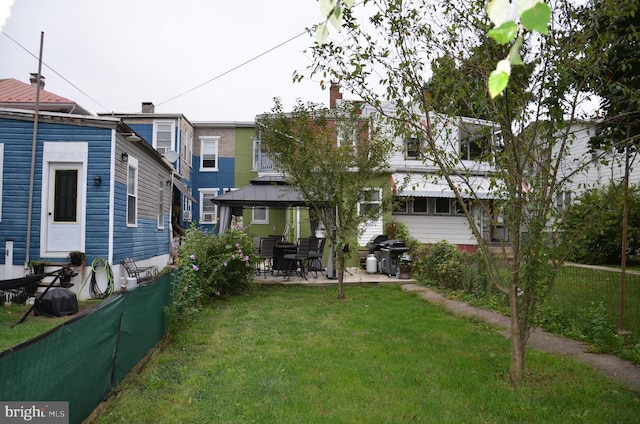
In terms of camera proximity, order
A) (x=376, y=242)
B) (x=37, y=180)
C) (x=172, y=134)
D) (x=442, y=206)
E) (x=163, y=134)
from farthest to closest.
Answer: (x=163, y=134) → (x=172, y=134) → (x=442, y=206) → (x=376, y=242) → (x=37, y=180)

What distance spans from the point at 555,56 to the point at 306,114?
643cm

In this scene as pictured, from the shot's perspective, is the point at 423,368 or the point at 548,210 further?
the point at 423,368

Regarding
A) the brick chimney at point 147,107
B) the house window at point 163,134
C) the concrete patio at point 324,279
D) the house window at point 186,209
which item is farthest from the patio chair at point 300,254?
the brick chimney at point 147,107

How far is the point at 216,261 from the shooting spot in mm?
9344

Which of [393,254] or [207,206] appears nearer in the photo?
[393,254]

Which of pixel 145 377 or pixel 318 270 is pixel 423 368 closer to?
pixel 145 377

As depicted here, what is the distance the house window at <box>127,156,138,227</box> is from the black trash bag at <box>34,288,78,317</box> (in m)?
3.55

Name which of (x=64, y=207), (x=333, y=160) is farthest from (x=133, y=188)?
(x=333, y=160)

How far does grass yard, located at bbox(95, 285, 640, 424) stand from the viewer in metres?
3.80

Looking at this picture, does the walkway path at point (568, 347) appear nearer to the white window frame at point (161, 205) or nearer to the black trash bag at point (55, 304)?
the black trash bag at point (55, 304)

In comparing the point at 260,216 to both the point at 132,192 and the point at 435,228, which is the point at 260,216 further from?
the point at 132,192

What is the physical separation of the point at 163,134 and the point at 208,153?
2552 mm

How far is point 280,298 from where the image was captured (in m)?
9.93

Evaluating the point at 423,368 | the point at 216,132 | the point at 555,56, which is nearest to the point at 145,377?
the point at 423,368
